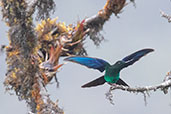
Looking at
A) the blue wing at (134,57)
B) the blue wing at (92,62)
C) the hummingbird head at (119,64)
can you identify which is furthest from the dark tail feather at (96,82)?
the blue wing at (134,57)

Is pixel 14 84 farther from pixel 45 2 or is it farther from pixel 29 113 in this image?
pixel 45 2

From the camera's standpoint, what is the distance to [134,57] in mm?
5070

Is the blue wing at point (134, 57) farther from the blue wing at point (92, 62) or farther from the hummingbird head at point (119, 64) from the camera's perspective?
the blue wing at point (92, 62)

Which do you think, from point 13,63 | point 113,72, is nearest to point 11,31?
point 13,63

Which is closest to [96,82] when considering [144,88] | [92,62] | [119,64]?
[92,62]

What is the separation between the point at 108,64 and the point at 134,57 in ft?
1.42

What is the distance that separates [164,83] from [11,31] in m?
2.77

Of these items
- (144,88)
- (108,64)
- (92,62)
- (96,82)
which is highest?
(92,62)

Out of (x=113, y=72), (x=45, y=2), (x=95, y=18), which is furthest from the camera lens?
(x=95, y=18)

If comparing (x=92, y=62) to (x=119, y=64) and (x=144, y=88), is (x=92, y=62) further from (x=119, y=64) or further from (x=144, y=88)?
(x=144, y=88)

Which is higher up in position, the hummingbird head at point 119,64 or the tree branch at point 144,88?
the hummingbird head at point 119,64

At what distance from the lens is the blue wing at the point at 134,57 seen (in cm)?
502

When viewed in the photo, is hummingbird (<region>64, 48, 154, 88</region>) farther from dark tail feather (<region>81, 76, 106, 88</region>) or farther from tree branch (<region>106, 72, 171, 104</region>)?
tree branch (<region>106, 72, 171, 104</region>)

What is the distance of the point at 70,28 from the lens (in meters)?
7.54
